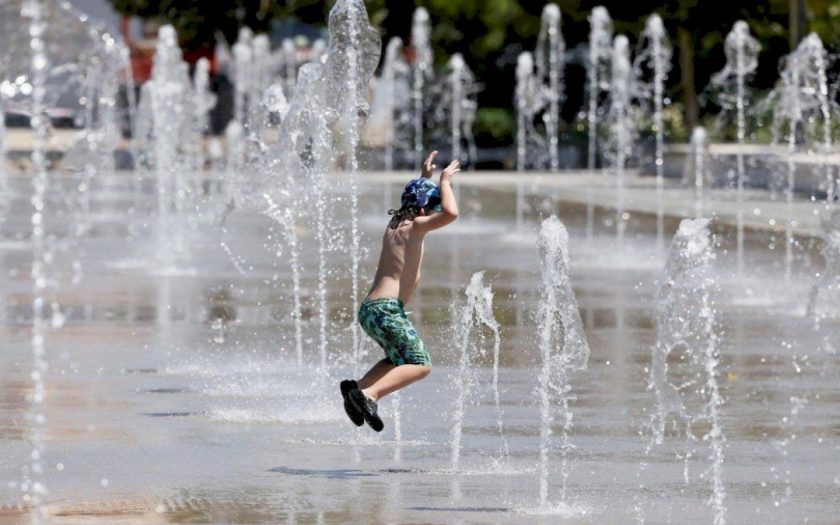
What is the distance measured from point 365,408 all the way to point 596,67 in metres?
39.0

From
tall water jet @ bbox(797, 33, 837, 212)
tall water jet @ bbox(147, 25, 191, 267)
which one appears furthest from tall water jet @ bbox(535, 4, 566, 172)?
tall water jet @ bbox(147, 25, 191, 267)

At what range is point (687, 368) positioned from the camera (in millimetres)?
12812

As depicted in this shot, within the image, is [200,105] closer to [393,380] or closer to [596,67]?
[596,67]

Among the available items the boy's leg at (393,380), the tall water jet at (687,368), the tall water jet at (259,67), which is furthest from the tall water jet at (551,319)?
the tall water jet at (259,67)

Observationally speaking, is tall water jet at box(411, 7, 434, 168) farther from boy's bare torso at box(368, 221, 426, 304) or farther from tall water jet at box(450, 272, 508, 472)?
boy's bare torso at box(368, 221, 426, 304)

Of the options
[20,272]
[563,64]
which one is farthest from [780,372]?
[563,64]

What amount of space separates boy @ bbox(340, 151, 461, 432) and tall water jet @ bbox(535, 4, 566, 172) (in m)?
36.0

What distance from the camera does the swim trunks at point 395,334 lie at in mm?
9367

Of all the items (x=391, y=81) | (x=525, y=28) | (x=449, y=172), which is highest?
(x=525, y=28)

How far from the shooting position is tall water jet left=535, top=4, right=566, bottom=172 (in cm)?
4672

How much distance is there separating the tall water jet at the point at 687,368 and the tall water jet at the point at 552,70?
108 feet

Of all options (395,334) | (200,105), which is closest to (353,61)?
(395,334)

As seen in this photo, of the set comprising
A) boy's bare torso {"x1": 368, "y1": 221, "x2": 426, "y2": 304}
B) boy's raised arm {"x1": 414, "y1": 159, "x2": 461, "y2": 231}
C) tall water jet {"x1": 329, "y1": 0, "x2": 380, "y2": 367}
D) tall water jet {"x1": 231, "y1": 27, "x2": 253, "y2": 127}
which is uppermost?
tall water jet {"x1": 231, "y1": 27, "x2": 253, "y2": 127}

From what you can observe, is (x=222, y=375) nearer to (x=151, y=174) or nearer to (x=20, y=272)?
(x=20, y=272)
